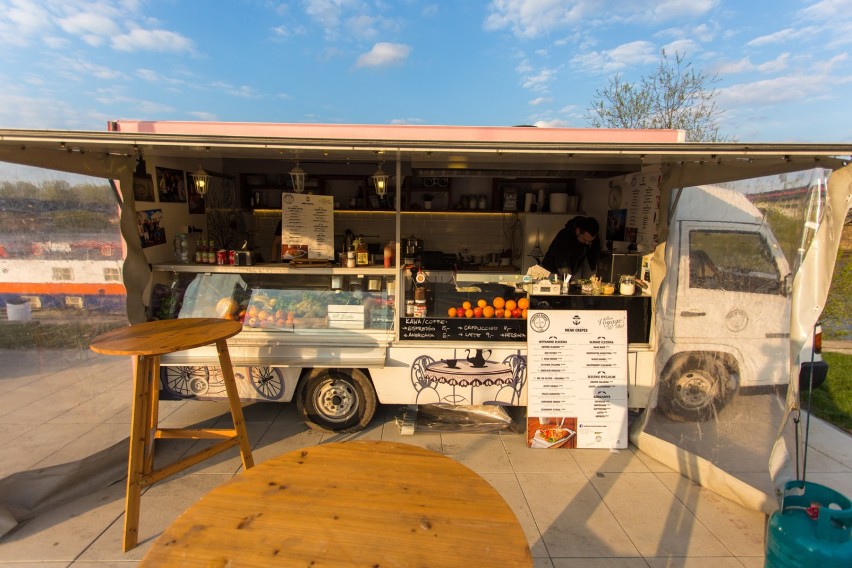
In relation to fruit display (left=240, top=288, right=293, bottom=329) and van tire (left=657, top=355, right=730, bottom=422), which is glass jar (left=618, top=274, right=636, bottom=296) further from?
fruit display (left=240, top=288, right=293, bottom=329)

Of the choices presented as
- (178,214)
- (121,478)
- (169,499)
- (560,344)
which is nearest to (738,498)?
(560,344)

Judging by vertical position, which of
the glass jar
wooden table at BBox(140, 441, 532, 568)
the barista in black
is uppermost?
the barista in black

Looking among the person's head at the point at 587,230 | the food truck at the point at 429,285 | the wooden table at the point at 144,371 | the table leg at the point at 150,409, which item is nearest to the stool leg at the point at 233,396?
the wooden table at the point at 144,371

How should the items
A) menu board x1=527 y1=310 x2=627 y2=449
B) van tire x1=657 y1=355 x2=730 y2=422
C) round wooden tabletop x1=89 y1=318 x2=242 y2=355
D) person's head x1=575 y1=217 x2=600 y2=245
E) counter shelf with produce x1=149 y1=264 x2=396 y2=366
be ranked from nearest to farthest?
1. round wooden tabletop x1=89 y1=318 x2=242 y2=355
2. van tire x1=657 y1=355 x2=730 y2=422
3. menu board x1=527 y1=310 x2=627 y2=449
4. counter shelf with produce x1=149 y1=264 x2=396 y2=366
5. person's head x1=575 y1=217 x2=600 y2=245

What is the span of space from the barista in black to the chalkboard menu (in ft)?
7.09

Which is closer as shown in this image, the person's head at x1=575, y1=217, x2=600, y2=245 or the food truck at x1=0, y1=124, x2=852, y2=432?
the food truck at x1=0, y1=124, x2=852, y2=432

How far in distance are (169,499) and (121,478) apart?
1.92 feet

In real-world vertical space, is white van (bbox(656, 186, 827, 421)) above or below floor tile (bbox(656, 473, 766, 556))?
above

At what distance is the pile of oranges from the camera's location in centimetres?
378

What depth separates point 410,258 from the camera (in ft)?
22.1

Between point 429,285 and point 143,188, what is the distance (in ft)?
9.22

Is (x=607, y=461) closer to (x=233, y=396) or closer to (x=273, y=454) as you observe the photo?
(x=273, y=454)

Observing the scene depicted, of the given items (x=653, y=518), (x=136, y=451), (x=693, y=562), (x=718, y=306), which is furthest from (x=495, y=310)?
(x=136, y=451)

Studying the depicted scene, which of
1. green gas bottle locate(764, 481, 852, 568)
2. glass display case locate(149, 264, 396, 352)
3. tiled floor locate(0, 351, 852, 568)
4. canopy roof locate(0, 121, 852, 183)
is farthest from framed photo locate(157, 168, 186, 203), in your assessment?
green gas bottle locate(764, 481, 852, 568)
